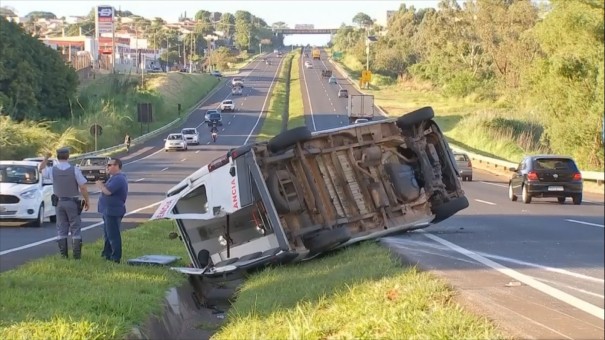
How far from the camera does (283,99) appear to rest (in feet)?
316

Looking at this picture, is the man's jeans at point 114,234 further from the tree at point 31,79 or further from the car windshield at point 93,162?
Answer: the tree at point 31,79

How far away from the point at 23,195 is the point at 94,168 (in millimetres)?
21147

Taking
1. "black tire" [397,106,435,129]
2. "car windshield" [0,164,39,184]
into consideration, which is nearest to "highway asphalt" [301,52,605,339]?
→ "black tire" [397,106,435,129]

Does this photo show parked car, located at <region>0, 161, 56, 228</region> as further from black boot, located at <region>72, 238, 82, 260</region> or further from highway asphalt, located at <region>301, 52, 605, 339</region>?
highway asphalt, located at <region>301, 52, 605, 339</region>

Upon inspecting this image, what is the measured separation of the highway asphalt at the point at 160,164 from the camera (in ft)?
62.5

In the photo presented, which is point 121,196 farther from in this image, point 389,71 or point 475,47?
point 475,47

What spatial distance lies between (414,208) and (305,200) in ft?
6.57

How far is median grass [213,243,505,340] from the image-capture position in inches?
285

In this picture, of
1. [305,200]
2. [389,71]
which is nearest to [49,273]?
[305,200]

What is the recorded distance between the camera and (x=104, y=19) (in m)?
130

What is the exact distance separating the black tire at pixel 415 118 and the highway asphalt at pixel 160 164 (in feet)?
22.8

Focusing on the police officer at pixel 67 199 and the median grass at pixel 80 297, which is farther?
the police officer at pixel 67 199

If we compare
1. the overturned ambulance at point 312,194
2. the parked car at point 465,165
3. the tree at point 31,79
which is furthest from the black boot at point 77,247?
the tree at point 31,79

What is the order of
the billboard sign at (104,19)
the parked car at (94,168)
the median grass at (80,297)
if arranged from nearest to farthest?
the median grass at (80,297) → the parked car at (94,168) → the billboard sign at (104,19)
